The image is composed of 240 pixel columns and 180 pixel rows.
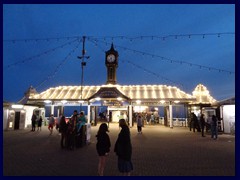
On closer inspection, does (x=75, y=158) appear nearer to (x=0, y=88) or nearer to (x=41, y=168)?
(x=41, y=168)

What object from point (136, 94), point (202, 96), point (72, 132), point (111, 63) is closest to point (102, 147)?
point (72, 132)

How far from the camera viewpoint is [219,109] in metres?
21.2

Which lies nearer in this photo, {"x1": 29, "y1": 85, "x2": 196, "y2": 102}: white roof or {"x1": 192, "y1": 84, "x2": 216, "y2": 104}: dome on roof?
{"x1": 29, "y1": 85, "x2": 196, "y2": 102}: white roof

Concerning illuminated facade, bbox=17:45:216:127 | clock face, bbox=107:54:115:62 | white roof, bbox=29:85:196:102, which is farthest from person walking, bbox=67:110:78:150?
clock face, bbox=107:54:115:62

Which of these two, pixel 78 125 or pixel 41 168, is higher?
pixel 78 125

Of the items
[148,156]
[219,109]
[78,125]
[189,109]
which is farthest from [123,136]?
[189,109]

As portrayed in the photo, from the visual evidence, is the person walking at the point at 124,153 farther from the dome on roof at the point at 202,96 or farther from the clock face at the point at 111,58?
the clock face at the point at 111,58

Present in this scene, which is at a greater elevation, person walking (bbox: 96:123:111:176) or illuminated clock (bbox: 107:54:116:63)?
illuminated clock (bbox: 107:54:116:63)

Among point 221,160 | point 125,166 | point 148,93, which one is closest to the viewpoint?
point 125,166

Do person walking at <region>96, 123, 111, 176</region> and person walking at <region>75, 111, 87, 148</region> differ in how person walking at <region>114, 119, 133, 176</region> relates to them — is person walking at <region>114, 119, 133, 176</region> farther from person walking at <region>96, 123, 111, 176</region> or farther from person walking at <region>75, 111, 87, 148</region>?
person walking at <region>75, 111, 87, 148</region>

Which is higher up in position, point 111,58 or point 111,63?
point 111,58

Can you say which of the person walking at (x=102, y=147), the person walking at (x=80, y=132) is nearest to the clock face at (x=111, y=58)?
the person walking at (x=80, y=132)

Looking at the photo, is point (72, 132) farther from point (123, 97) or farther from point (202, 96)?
point (202, 96)
